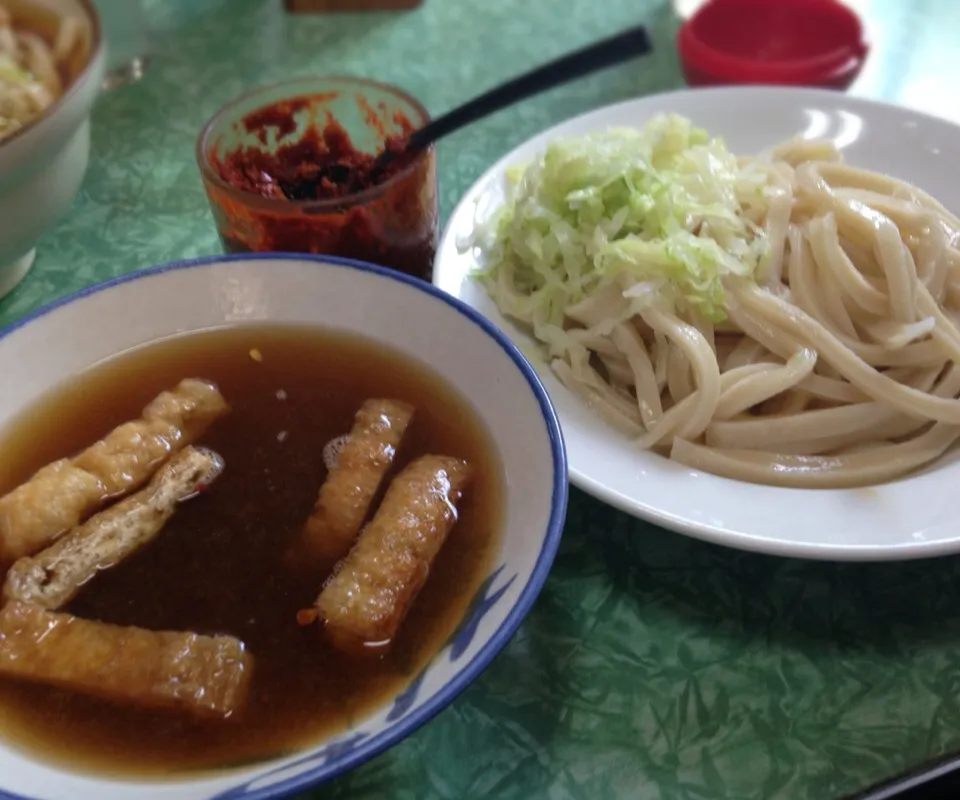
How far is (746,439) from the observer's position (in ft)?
4.28

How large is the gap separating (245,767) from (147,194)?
4.67ft

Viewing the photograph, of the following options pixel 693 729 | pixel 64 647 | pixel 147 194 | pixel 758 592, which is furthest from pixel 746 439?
pixel 147 194

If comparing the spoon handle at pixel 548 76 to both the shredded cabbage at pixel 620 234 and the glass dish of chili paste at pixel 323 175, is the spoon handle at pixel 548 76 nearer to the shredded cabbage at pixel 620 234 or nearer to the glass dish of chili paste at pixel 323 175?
the glass dish of chili paste at pixel 323 175

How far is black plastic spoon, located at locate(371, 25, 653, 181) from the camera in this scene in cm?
121

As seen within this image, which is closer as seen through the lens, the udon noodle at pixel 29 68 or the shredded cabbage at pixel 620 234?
the shredded cabbage at pixel 620 234

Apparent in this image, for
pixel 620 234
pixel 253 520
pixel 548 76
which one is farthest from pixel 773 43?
pixel 253 520

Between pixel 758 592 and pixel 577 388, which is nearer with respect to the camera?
pixel 758 592

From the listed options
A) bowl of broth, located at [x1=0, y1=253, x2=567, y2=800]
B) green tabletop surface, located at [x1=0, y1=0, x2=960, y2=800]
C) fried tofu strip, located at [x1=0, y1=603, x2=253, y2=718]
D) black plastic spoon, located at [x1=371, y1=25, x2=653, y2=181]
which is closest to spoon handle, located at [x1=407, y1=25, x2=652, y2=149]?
black plastic spoon, located at [x1=371, y1=25, x2=653, y2=181]

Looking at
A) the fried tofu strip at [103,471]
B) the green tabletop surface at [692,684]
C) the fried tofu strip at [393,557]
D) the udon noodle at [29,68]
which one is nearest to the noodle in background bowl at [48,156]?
the udon noodle at [29,68]

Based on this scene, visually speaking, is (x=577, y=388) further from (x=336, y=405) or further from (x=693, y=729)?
(x=693, y=729)

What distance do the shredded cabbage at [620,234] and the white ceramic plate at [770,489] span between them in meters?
0.07

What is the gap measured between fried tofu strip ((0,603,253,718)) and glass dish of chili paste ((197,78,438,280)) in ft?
2.12

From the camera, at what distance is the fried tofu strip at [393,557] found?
98 cm

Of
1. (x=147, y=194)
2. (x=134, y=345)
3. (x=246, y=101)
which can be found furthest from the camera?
(x=147, y=194)
